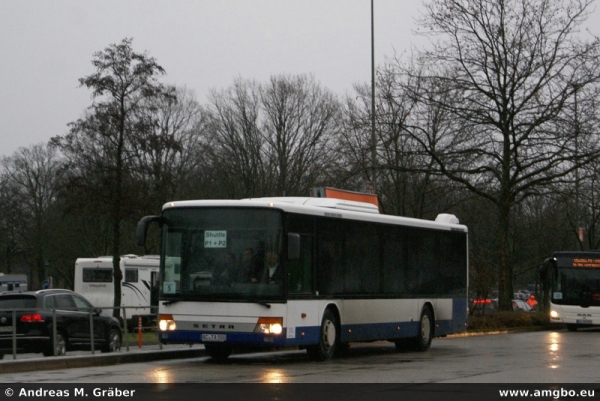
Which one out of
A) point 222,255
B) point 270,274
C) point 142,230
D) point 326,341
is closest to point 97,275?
point 326,341

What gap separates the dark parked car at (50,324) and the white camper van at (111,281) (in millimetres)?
19734

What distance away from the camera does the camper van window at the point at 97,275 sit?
44875mm

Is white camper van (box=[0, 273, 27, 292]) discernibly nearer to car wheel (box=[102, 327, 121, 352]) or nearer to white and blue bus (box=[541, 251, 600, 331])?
white and blue bus (box=[541, 251, 600, 331])

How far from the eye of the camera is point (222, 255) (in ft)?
59.7

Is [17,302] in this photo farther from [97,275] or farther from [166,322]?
[97,275]

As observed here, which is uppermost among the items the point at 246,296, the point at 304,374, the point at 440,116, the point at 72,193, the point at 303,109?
the point at 303,109

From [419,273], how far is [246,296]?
6.55 meters

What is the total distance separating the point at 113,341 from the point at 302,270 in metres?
7.51

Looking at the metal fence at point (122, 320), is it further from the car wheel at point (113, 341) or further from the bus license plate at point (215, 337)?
the bus license plate at point (215, 337)

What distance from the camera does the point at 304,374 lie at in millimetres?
16031

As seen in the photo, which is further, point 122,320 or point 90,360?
point 122,320

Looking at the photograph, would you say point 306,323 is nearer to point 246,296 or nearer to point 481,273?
point 246,296
